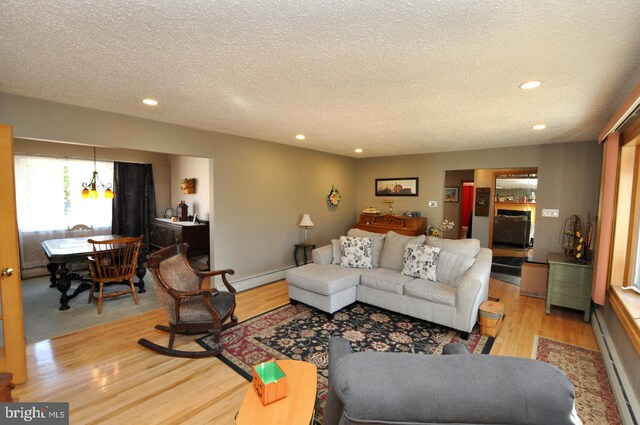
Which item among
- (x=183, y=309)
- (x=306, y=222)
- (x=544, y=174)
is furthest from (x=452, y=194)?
(x=183, y=309)

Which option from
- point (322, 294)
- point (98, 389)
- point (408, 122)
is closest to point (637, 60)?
point (408, 122)

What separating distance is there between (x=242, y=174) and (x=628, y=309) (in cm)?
447

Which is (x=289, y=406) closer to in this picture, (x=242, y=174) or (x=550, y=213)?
(x=242, y=174)

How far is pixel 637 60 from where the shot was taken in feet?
5.78

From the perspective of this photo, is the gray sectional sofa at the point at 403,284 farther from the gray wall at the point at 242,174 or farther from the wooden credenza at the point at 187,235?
the wooden credenza at the point at 187,235

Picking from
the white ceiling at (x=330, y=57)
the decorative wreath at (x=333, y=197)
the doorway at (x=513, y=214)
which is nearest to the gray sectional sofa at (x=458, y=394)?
the white ceiling at (x=330, y=57)

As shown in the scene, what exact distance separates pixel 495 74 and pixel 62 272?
522 cm

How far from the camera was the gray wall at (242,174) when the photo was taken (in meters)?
2.89

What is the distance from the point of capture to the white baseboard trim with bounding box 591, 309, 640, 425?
1955 millimetres

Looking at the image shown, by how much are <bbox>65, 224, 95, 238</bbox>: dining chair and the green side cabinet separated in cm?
734

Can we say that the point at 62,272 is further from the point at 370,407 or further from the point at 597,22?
the point at 597,22

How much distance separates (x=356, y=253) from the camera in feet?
13.7

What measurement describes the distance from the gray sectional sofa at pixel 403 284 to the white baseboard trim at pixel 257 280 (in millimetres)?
1013

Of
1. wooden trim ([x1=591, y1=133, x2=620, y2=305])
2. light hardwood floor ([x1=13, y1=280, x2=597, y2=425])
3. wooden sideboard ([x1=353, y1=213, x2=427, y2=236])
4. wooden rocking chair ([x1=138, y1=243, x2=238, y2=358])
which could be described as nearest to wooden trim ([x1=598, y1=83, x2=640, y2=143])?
wooden trim ([x1=591, y1=133, x2=620, y2=305])
